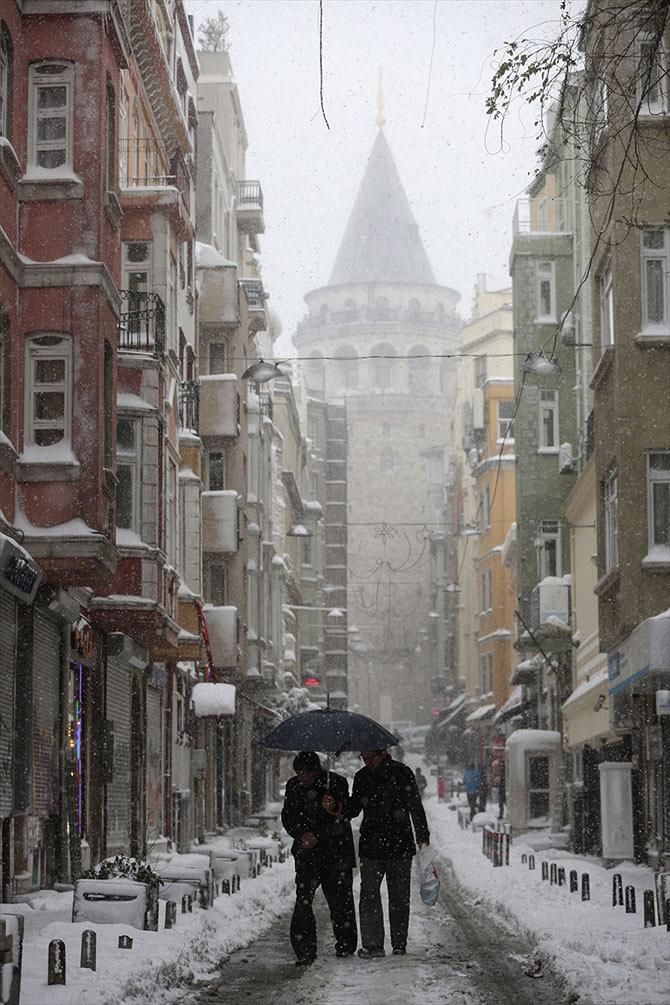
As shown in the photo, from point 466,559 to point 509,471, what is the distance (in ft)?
91.0

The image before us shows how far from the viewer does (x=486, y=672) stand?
3157 inches

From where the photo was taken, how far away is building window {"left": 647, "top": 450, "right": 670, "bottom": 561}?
2553 cm

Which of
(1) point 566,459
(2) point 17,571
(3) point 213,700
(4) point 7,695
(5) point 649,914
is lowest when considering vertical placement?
(5) point 649,914

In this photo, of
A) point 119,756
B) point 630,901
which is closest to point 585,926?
point 630,901

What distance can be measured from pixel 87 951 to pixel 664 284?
15896mm

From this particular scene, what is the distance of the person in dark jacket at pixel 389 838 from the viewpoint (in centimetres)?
1490

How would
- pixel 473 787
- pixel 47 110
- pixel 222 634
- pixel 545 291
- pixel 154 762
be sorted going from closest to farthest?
1. pixel 47 110
2. pixel 154 762
3. pixel 222 634
4. pixel 545 291
5. pixel 473 787

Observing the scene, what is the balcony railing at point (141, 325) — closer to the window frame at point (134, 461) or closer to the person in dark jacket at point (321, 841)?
the window frame at point (134, 461)

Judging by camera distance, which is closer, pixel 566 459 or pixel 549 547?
pixel 566 459

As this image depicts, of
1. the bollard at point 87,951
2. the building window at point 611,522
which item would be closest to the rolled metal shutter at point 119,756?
the building window at point 611,522

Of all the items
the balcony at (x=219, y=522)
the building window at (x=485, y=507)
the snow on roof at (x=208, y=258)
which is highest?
the snow on roof at (x=208, y=258)

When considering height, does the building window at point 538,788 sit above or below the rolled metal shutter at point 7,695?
below

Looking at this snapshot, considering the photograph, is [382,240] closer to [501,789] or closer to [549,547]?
[501,789]

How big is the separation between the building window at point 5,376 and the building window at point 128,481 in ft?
20.5
